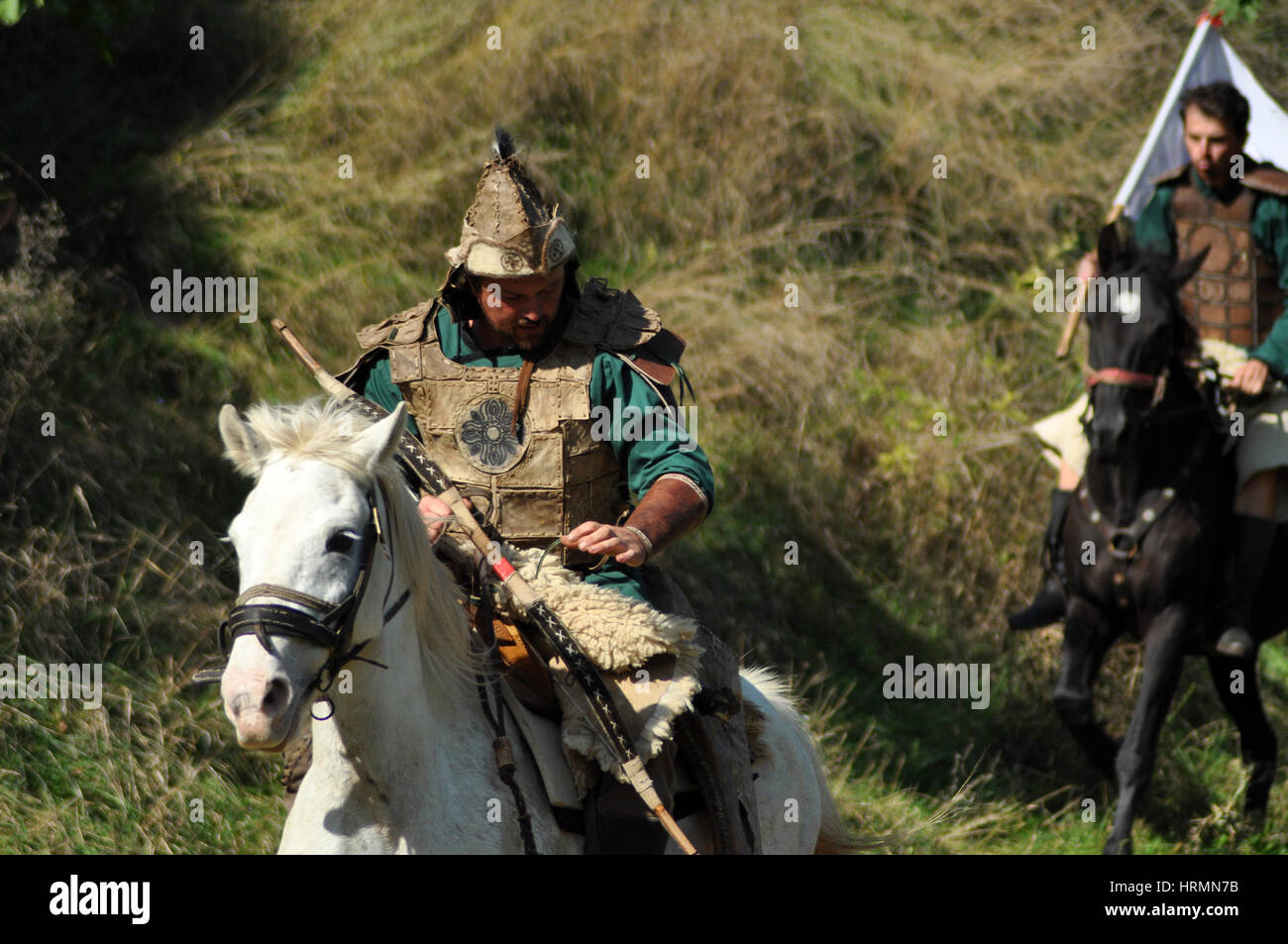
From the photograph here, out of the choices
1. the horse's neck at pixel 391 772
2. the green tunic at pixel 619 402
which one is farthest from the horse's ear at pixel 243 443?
the green tunic at pixel 619 402

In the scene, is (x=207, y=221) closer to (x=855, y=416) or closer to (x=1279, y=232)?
(x=855, y=416)

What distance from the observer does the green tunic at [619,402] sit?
4.39 m

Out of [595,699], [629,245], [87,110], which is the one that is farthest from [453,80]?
[595,699]

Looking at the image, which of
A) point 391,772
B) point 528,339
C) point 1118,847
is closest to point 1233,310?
point 1118,847

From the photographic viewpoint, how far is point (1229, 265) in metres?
8.73

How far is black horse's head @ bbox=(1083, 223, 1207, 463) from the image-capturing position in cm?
762

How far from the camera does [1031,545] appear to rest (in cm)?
1016

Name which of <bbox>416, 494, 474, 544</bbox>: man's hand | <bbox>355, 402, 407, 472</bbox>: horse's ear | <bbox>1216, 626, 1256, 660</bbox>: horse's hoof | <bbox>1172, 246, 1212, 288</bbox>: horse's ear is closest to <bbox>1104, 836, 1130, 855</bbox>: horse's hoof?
<bbox>1216, 626, 1256, 660</bbox>: horse's hoof

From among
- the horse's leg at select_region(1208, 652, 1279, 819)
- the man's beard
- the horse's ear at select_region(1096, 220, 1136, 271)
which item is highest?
the horse's ear at select_region(1096, 220, 1136, 271)

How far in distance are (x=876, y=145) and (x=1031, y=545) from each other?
12.5 ft

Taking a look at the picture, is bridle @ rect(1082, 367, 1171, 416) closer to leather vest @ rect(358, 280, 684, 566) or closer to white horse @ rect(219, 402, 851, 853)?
leather vest @ rect(358, 280, 684, 566)

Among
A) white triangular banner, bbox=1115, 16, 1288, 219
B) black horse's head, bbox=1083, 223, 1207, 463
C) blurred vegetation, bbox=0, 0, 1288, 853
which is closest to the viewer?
blurred vegetation, bbox=0, 0, 1288, 853

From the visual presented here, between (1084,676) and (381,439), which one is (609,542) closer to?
(381,439)

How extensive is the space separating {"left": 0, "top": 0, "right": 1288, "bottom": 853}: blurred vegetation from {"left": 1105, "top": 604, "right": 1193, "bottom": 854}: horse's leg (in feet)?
1.87
